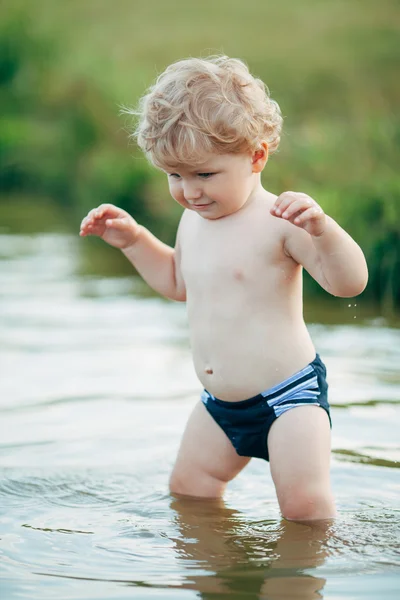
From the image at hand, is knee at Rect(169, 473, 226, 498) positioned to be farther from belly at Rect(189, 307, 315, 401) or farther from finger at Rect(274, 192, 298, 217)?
finger at Rect(274, 192, 298, 217)

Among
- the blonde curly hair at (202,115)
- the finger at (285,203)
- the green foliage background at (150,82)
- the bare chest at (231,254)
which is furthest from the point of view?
the green foliage background at (150,82)

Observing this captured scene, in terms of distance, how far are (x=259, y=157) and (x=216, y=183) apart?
0.15m

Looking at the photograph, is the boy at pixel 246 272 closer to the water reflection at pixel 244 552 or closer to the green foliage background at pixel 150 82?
the water reflection at pixel 244 552

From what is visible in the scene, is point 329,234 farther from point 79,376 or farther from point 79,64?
point 79,64

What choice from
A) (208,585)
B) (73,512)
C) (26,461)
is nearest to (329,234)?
(208,585)

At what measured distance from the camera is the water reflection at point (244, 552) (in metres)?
2.39

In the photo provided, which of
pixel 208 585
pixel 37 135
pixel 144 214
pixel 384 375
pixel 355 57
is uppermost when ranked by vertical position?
pixel 355 57

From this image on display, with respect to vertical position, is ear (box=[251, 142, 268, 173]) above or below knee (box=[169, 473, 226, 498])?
above

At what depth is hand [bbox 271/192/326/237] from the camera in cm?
248

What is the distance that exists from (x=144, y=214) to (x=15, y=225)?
1325 mm

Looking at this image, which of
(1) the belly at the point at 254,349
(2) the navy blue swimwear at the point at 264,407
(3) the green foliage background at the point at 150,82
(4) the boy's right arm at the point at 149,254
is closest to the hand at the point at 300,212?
(1) the belly at the point at 254,349

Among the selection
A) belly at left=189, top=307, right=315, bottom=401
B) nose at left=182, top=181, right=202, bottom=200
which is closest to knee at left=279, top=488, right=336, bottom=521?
belly at left=189, top=307, right=315, bottom=401

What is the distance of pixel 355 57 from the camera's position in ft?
47.9

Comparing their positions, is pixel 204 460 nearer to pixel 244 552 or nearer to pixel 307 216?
pixel 244 552
